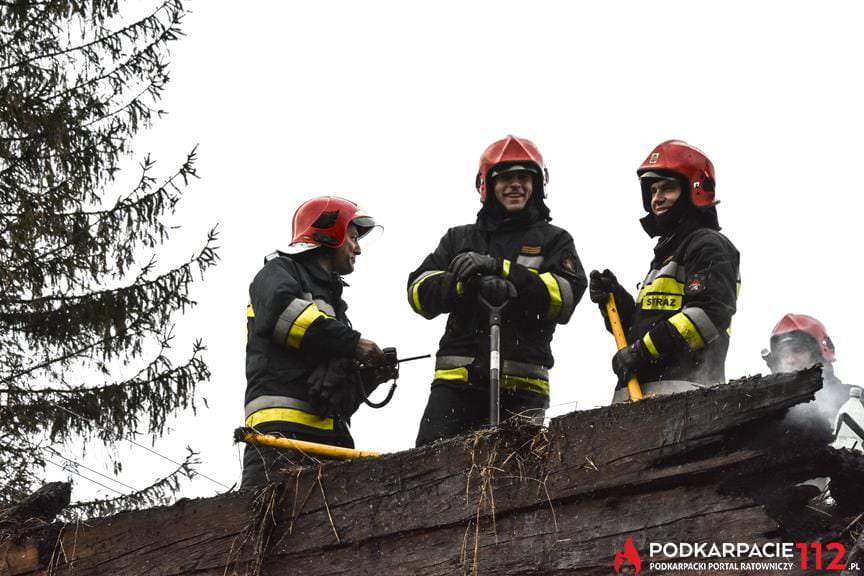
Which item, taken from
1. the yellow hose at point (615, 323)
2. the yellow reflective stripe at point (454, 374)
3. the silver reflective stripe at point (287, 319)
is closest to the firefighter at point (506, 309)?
the yellow reflective stripe at point (454, 374)

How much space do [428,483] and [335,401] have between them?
1.49 metres

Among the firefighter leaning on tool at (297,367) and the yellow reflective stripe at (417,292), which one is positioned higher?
the yellow reflective stripe at (417,292)

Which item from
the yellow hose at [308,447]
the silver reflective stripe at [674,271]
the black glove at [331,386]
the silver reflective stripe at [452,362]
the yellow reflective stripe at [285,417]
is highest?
the silver reflective stripe at [674,271]

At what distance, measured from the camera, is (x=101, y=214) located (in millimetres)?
11633

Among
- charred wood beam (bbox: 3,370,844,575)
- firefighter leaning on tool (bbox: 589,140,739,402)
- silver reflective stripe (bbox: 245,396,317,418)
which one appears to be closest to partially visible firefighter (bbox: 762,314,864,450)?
firefighter leaning on tool (bbox: 589,140,739,402)

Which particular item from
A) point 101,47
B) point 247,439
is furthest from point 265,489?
point 101,47

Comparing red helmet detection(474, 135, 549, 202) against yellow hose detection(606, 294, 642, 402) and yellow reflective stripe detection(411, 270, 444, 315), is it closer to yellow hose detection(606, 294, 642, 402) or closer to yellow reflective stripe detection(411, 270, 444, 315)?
yellow reflective stripe detection(411, 270, 444, 315)

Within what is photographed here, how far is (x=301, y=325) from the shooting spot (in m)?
6.10

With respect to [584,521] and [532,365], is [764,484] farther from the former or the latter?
[532,365]

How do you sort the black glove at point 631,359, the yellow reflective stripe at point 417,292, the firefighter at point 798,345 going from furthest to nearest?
the firefighter at point 798,345, the yellow reflective stripe at point 417,292, the black glove at point 631,359

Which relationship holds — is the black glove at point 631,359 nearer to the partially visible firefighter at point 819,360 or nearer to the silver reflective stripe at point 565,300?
the silver reflective stripe at point 565,300

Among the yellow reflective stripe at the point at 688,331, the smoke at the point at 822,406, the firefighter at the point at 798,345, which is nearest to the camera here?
the smoke at the point at 822,406

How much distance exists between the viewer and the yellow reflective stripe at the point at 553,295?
6336 mm

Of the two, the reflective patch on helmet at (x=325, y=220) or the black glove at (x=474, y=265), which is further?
the reflective patch on helmet at (x=325, y=220)
